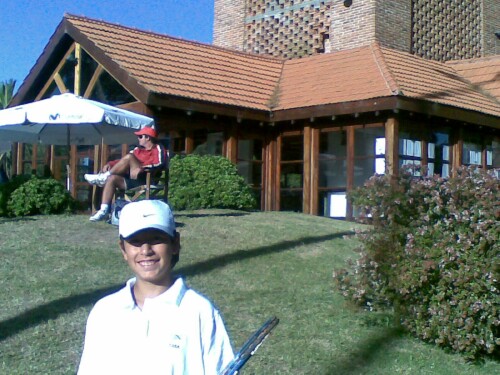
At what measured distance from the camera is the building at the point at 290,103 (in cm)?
1498

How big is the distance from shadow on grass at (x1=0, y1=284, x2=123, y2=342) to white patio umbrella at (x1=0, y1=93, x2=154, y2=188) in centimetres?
467

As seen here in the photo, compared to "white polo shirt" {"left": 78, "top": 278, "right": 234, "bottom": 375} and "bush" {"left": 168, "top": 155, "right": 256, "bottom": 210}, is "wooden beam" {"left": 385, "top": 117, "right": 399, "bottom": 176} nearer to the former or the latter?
"bush" {"left": 168, "top": 155, "right": 256, "bottom": 210}

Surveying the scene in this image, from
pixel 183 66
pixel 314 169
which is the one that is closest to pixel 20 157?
pixel 183 66

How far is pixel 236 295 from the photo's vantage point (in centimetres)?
725

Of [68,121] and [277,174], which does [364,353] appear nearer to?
[68,121]

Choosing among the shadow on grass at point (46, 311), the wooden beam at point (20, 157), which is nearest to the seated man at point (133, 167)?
the shadow on grass at point (46, 311)

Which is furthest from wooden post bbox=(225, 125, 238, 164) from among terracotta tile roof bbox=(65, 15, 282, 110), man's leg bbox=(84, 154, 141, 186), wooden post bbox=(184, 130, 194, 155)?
man's leg bbox=(84, 154, 141, 186)

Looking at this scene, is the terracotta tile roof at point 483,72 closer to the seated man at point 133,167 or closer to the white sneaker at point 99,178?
the seated man at point 133,167

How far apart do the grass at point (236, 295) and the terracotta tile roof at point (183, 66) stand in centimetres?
493

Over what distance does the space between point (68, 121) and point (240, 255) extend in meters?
3.98

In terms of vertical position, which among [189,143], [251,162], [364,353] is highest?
[189,143]

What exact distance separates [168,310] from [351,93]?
12848mm

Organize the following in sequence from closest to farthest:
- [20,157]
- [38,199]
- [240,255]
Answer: [240,255] < [38,199] < [20,157]

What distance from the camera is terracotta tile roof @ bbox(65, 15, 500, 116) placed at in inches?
595
